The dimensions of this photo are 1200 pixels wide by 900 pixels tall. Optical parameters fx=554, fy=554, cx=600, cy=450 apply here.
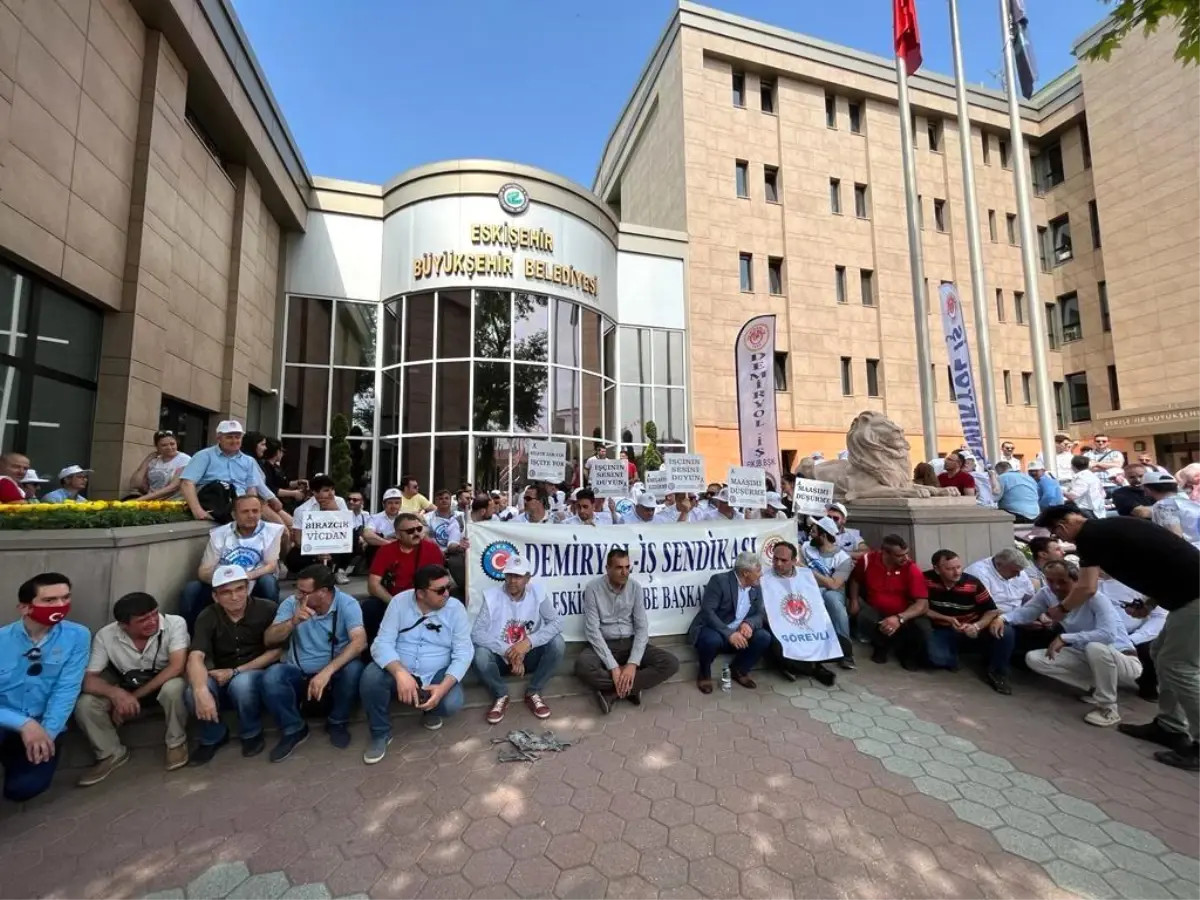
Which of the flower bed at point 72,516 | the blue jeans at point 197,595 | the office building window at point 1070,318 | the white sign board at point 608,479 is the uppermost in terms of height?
the office building window at point 1070,318

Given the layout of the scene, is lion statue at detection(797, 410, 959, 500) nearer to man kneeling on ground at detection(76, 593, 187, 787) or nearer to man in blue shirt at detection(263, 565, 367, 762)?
man in blue shirt at detection(263, 565, 367, 762)

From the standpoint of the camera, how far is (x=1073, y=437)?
24.5 meters

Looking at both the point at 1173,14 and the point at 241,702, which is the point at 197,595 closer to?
the point at 241,702

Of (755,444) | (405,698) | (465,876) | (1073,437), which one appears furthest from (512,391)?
(1073,437)

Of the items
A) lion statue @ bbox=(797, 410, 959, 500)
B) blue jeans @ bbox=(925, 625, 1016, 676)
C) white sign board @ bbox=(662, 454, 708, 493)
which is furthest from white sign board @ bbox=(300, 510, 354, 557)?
lion statue @ bbox=(797, 410, 959, 500)

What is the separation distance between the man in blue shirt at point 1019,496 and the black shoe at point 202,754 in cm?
1077

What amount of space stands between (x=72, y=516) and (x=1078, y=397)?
32732 mm

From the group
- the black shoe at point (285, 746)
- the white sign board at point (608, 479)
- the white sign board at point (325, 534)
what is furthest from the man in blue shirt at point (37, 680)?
the white sign board at point (608, 479)

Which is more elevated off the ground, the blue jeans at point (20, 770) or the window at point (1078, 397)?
the window at point (1078, 397)

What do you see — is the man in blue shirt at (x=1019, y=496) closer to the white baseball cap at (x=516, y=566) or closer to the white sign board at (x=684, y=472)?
the white sign board at (x=684, y=472)

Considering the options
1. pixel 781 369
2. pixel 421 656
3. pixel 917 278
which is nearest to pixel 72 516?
pixel 421 656

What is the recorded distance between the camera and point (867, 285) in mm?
22234

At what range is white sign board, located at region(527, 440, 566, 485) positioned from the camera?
8008 millimetres

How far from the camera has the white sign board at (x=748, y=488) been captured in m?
6.67
